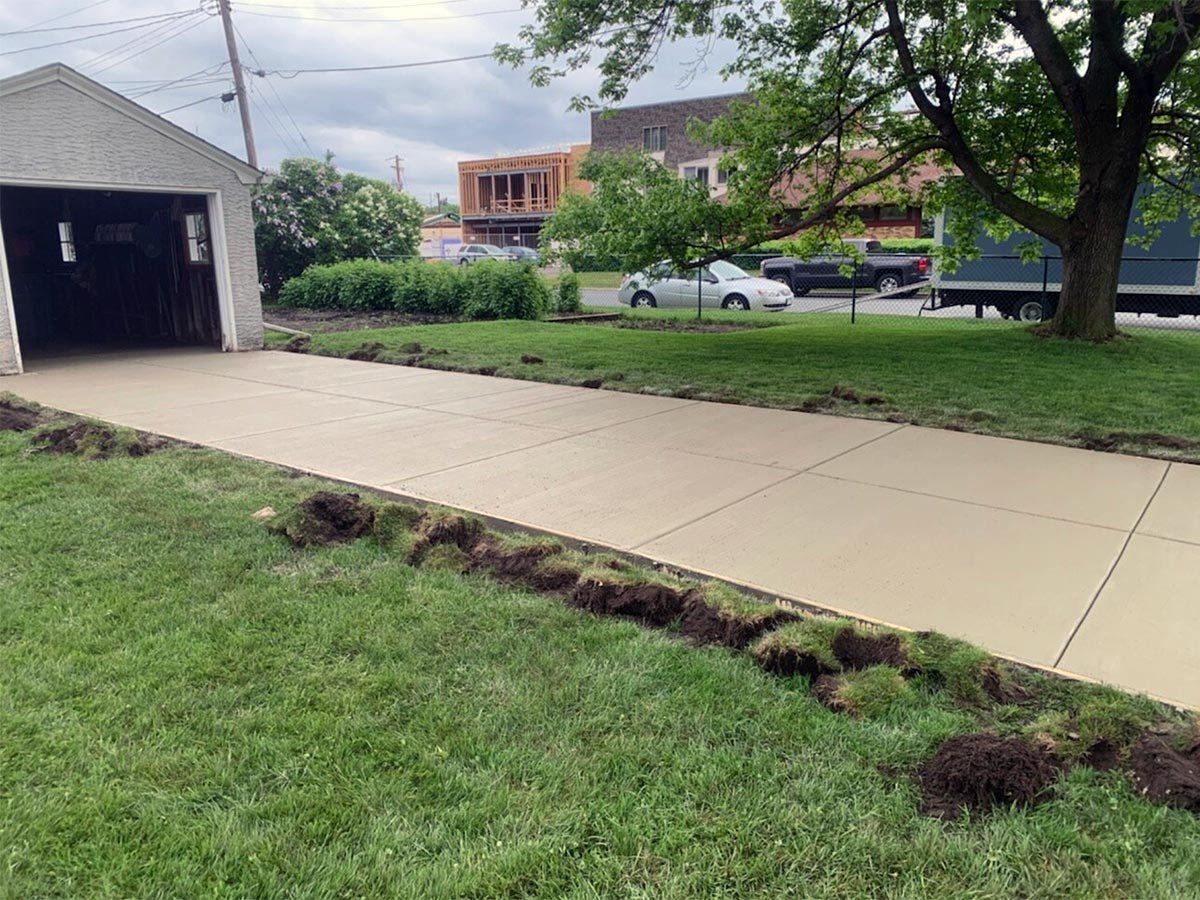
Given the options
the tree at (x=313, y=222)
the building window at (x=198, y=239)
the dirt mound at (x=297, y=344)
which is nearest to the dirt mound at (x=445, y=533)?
the dirt mound at (x=297, y=344)

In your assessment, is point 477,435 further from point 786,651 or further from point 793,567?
point 786,651

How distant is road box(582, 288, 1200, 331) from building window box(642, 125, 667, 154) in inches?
1183

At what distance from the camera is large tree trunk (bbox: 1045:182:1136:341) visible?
11.0 metres

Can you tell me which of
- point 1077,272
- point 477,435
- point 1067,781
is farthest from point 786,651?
point 1077,272

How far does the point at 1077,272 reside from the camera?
1137 cm

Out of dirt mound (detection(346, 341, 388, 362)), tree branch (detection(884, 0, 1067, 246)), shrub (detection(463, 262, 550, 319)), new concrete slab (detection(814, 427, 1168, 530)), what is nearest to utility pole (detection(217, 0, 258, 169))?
shrub (detection(463, 262, 550, 319))

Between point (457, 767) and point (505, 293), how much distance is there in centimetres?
1552

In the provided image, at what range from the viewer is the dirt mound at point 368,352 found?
12102mm

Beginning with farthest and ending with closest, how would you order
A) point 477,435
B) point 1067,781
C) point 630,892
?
1. point 477,435
2. point 1067,781
3. point 630,892

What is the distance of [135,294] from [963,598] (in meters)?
15.9

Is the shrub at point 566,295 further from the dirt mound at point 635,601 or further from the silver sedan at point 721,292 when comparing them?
the dirt mound at point 635,601

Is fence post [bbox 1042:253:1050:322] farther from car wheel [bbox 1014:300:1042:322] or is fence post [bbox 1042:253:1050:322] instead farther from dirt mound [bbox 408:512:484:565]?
dirt mound [bbox 408:512:484:565]

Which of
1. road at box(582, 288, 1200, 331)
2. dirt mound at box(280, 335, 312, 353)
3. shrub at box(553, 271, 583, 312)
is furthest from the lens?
shrub at box(553, 271, 583, 312)

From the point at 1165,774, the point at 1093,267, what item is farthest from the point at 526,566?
the point at 1093,267
